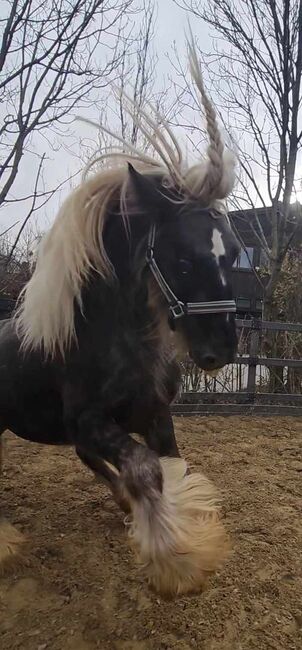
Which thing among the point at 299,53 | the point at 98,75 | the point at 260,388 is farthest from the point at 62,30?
the point at 260,388

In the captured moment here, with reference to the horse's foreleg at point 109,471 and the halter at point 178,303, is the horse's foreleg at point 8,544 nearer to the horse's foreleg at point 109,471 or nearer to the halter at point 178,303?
the horse's foreleg at point 109,471

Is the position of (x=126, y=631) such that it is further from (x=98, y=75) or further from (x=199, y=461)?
(x=98, y=75)

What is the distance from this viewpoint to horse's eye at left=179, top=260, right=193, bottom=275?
207 centimetres

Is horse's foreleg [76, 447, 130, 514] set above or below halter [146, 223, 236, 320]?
below

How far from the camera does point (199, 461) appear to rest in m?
4.49

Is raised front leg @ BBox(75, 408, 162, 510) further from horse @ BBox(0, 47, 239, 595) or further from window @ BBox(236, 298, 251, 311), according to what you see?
window @ BBox(236, 298, 251, 311)

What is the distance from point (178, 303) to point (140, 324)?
0.27 metres

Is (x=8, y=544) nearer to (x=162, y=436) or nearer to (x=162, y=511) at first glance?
(x=162, y=436)

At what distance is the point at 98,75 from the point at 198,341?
18.8 ft

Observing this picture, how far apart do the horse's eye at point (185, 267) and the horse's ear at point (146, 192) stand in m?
0.32

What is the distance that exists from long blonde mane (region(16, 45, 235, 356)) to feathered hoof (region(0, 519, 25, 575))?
98 cm

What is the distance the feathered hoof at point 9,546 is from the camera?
2.62 metres

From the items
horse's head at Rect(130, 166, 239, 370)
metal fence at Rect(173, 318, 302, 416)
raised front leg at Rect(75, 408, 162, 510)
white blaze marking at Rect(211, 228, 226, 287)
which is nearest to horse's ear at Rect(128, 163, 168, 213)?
horse's head at Rect(130, 166, 239, 370)

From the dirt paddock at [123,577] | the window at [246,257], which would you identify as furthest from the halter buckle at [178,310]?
the dirt paddock at [123,577]
